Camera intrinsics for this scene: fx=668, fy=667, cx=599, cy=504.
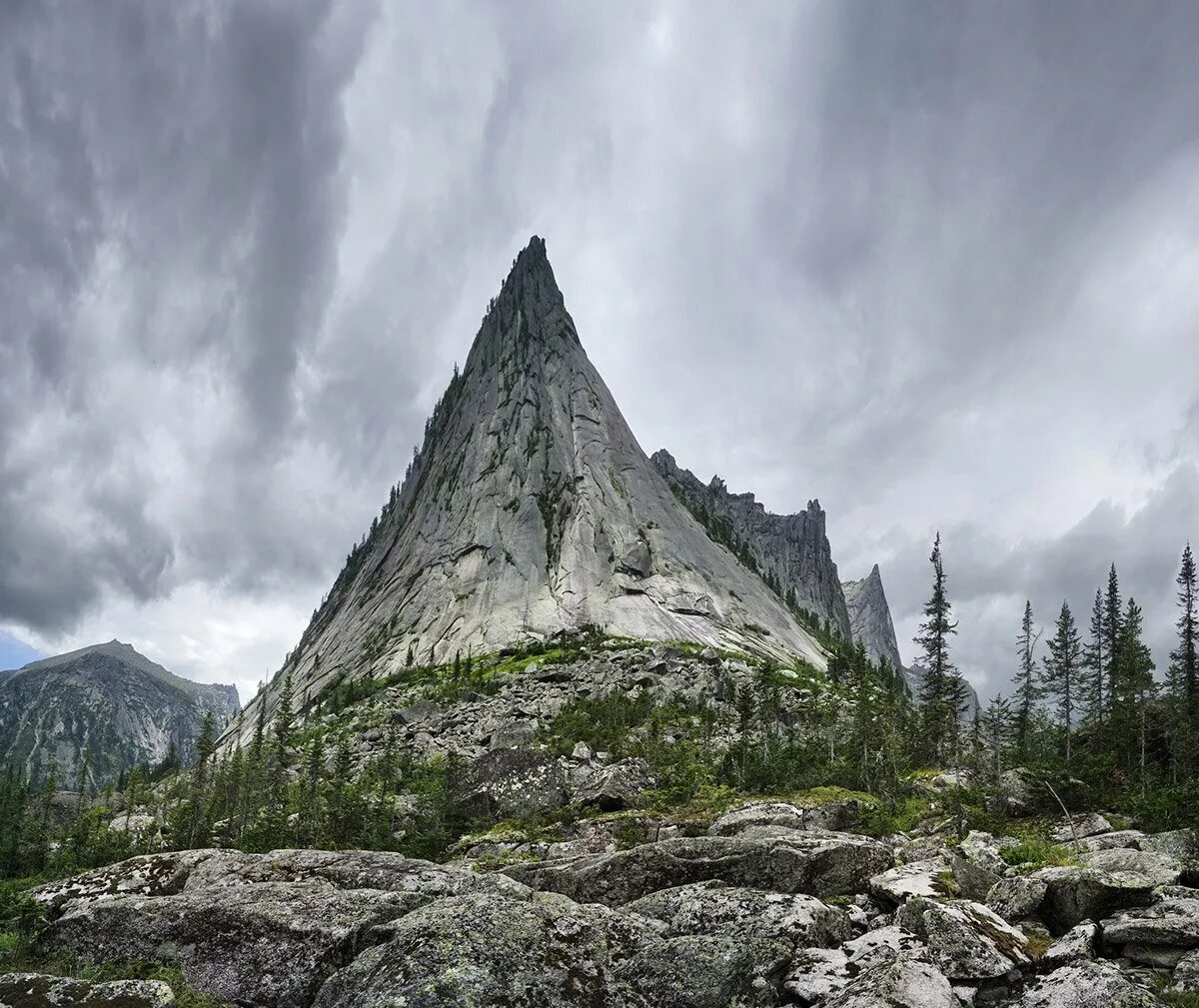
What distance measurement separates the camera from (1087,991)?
8.93 metres

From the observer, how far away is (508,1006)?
9.44 m

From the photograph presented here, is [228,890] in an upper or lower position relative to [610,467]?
lower

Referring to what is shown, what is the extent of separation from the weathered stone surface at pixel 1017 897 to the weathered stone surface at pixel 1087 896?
248 mm

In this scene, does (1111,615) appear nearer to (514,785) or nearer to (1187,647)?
(1187,647)

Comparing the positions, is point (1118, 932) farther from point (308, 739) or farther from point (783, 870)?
point (308, 739)

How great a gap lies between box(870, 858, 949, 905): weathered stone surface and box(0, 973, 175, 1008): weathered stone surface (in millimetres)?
A: 13265

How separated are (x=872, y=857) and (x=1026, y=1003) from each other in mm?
7801

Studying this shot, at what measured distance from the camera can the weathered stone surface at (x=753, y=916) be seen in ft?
37.8

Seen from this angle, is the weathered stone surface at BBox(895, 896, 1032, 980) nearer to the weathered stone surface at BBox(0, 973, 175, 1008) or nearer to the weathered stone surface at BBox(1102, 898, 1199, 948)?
the weathered stone surface at BBox(1102, 898, 1199, 948)

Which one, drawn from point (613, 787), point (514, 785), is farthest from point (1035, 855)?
point (514, 785)

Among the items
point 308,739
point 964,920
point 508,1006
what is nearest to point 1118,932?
point 964,920

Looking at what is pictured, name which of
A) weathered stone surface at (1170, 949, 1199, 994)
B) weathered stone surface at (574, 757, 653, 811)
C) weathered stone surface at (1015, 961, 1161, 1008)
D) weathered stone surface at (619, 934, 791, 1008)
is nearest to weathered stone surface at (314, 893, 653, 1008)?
weathered stone surface at (619, 934, 791, 1008)

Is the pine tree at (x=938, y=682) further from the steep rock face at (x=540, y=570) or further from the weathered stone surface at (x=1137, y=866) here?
the steep rock face at (x=540, y=570)

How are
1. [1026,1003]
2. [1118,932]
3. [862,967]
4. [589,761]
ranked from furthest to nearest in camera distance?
[589,761] < [1118,932] < [862,967] < [1026,1003]
